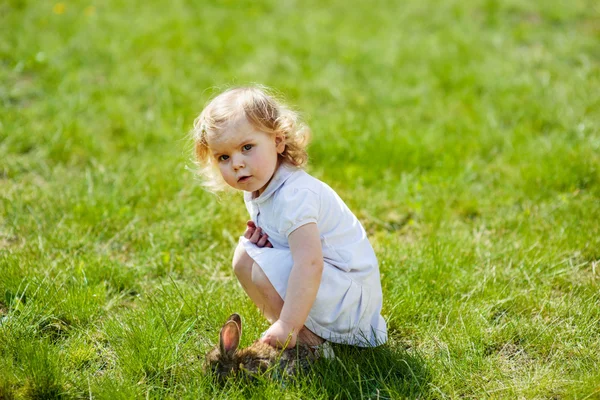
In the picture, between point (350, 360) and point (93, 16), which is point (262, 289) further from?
point (93, 16)

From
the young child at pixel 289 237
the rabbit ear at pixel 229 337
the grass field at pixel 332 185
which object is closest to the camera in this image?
the rabbit ear at pixel 229 337

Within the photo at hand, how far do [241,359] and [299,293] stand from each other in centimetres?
31

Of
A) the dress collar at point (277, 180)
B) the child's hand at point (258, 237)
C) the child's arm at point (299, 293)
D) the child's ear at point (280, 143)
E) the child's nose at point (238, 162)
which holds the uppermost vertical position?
the child's ear at point (280, 143)

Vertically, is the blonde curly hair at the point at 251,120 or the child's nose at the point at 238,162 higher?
the blonde curly hair at the point at 251,120

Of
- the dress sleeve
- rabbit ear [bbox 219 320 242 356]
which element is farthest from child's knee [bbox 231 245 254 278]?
rabbit ear [bbox 219 320 242 356]

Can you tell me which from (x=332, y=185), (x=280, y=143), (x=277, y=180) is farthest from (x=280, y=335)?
(x=332, y=185)

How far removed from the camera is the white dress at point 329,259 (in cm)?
246

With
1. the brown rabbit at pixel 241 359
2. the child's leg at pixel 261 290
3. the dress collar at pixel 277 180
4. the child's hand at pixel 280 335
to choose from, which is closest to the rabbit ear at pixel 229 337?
the brown rabbit at pixel 241 359

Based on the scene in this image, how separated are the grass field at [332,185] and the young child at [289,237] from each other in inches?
6.5

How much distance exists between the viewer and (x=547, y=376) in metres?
2.41

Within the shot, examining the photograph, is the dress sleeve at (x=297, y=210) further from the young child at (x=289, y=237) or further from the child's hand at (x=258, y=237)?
the child's hand at (x=258, y=237)

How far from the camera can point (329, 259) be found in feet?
8.38

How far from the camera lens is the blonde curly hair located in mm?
2488

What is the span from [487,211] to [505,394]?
5.41ft
